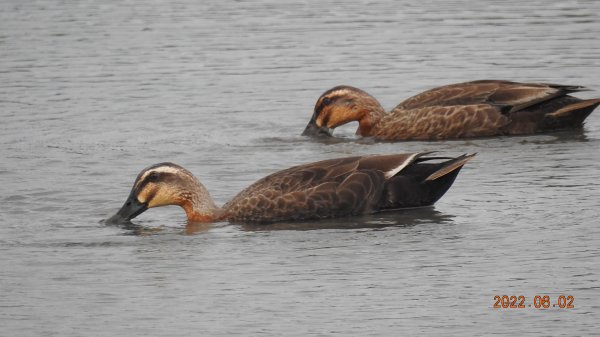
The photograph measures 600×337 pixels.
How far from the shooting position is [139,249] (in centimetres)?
1285

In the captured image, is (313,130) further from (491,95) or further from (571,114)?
(571,114)

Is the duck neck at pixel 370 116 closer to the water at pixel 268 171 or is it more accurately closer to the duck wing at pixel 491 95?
the duck wing at pixel 491 95

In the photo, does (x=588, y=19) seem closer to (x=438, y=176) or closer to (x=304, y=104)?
(x=304, y=104)

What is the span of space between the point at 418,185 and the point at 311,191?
3.33 ft

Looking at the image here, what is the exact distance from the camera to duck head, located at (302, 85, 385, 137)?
1830 cm

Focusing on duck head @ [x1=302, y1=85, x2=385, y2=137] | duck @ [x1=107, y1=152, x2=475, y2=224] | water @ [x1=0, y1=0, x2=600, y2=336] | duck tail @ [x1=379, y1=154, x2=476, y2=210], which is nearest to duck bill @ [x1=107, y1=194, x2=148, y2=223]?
duck @ [x1=107, y1=152, x2=475, y2=224]

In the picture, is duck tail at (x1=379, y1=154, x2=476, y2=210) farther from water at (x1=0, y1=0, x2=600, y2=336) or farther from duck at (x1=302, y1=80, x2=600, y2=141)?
duck at (x1=302, y1=80, x2=600, y2=141)

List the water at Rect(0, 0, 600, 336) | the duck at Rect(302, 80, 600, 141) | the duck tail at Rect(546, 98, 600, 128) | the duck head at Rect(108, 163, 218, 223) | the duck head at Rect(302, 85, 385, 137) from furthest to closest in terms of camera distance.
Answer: the duck head at Rect(302, 85, 385, 137), the duck at Rect(302, 80, 600, 141), the duck tail at Rect(546, 98, 600, 128), the duck head at Rect(108, 163, 218, 223), the water at Rect(0, 0, 600, 336)

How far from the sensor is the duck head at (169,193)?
13.8 m

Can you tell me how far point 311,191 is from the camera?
44.7ft

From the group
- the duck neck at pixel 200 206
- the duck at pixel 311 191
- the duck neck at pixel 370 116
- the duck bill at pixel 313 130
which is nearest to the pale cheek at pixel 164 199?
the duck at pixel 311 191

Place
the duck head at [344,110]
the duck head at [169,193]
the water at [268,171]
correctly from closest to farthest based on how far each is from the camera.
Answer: the water at [268,171]
the duck head at [169,193]
the duck head at [344,110]

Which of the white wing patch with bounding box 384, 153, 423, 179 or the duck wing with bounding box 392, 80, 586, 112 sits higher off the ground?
the duck wing with bounding box 392, 80, 586, 112

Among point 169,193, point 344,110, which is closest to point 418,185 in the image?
point 169,193
